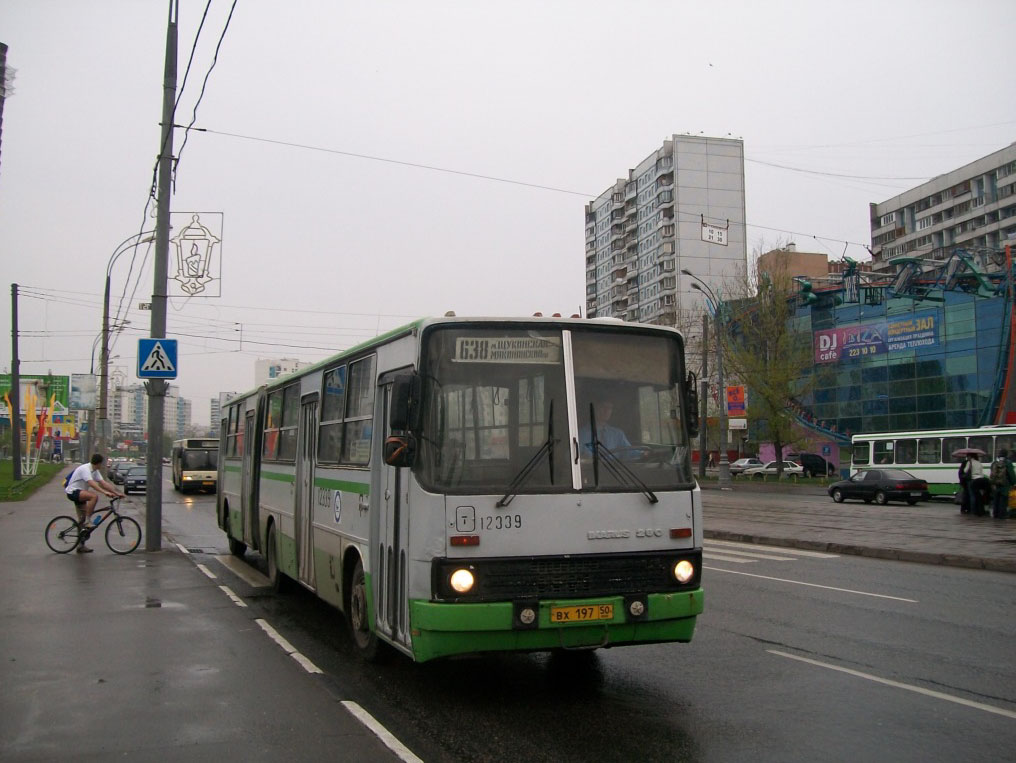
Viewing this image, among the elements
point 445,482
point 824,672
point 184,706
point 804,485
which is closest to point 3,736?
point 184,706

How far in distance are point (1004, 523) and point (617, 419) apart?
20.3 meters

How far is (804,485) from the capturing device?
5069 centimetres

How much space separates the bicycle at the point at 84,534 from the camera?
642 inches

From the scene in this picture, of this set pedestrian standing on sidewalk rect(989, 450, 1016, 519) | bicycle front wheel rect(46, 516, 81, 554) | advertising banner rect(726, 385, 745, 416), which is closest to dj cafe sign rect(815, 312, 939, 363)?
advertising banner rect(726, 385, 745, 416)

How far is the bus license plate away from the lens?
6.42 meters

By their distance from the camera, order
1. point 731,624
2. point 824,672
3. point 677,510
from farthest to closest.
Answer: point 731,624, point 824,672, point 677,510

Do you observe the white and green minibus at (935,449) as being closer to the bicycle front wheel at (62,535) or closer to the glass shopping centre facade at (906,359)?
the glass shopping centre facade at (906,359)

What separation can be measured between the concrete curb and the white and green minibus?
67.6 feet

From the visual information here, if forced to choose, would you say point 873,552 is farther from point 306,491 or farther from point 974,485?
point 974,485

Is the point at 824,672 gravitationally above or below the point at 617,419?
below

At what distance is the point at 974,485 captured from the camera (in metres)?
26.5

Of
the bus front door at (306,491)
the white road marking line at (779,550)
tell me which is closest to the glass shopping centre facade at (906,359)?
the white road marking line at (779,550)

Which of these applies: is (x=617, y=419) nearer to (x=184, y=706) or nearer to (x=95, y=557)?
(x=184, y=706)

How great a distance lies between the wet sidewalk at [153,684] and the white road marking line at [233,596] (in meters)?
0.09
